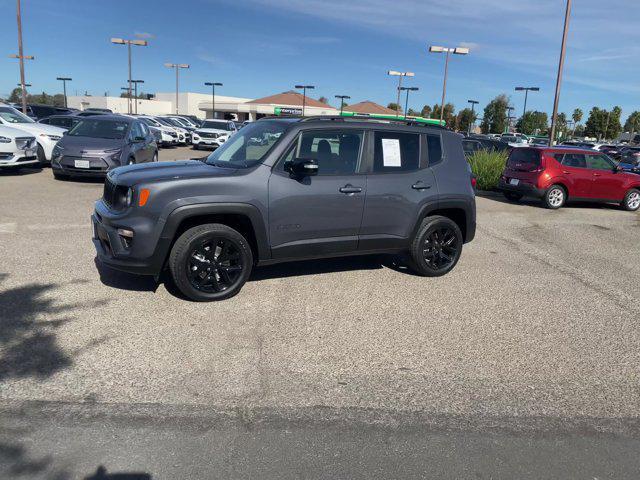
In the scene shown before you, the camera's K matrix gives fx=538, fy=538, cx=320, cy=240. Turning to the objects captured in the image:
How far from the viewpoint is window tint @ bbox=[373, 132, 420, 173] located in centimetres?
590

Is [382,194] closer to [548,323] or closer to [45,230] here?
[548,323]

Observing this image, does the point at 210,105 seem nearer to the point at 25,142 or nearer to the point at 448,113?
the point at 448,113

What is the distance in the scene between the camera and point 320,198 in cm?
547

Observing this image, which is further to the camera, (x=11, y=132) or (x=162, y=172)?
(x=11, y=132)

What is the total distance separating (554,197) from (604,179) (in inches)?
58.2

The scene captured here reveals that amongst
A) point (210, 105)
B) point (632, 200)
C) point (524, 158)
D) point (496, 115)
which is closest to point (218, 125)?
point (524, 158)

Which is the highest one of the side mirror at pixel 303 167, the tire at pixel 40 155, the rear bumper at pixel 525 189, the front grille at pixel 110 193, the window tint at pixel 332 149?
the window tint at pixel 332 149

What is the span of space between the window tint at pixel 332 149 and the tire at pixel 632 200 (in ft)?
36.3

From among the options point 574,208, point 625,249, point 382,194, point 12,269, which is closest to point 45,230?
point 12,269

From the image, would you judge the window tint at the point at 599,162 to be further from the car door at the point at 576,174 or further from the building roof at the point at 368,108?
the building roof at the point at 368,108

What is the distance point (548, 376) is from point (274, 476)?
93.6 inches

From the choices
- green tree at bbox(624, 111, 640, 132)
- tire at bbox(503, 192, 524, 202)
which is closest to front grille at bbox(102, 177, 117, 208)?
tire at bbox(503, 192, 524, 202)

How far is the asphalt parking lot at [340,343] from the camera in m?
3.54

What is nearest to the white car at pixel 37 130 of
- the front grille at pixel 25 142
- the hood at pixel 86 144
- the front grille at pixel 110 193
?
the front grille at pixel 25 142
